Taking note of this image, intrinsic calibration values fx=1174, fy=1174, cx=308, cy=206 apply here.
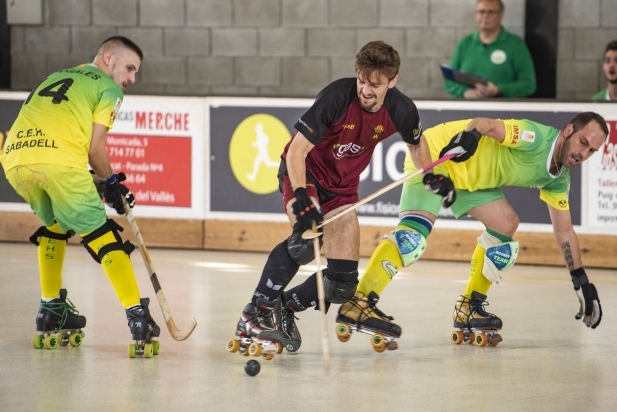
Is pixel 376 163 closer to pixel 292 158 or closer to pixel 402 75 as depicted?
pixel 402 75

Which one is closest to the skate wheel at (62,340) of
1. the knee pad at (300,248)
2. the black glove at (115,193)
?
the black glove at (115,193)

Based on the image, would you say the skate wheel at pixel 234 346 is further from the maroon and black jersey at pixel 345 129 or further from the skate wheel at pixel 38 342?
the skate wheel at pixel 38 342

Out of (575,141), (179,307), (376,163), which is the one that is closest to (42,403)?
(179,307)

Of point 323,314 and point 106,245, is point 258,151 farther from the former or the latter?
point 323,314

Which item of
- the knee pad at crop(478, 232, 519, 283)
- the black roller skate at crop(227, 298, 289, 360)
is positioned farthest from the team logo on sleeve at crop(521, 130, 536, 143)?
the black roller skate at crop(227, 298, 289, 360)

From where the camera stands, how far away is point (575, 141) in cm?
639

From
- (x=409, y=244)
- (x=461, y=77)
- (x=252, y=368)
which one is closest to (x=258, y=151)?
(x=461, y=77)

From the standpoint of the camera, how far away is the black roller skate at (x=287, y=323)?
619 cm

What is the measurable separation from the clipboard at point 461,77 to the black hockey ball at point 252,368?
209 inches

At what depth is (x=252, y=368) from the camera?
5.61 meters

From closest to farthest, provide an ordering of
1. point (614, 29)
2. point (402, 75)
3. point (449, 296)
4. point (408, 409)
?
point (408, 409)
point (449, 296)
point (614, 29)
point (402, 75)

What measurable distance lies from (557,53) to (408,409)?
7.49 metres

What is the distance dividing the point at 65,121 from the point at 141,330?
1.14 m

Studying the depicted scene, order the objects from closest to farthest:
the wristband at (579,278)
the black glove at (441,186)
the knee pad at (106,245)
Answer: the knee pad at (106,245) < the black glove at (441,186) < the wristband at (579,278)
